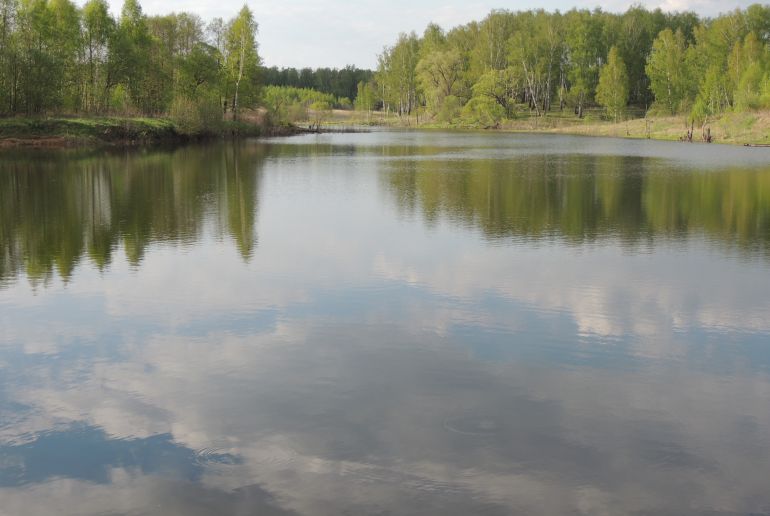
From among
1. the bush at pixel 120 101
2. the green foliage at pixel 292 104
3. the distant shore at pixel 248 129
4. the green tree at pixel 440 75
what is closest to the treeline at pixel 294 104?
the green foliage at pixel 292 104

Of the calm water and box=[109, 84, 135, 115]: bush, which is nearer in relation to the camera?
the calm water

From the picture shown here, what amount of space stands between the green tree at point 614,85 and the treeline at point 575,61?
11 cm

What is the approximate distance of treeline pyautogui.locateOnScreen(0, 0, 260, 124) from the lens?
45.7m

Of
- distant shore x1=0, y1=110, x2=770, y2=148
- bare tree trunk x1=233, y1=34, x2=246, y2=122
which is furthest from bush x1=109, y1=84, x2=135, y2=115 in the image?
bare tree trunk x1=233, y1=34, x2=246, y2=122

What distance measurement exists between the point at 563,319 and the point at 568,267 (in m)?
3.12

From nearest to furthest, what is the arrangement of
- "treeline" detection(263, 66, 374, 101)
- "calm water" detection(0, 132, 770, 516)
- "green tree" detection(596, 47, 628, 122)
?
"calm water" detection(0, 132, 770, 516) → "green tree" detection(596, 47, 628, 122) → "treeline" detection(263, 66, 374, 101)

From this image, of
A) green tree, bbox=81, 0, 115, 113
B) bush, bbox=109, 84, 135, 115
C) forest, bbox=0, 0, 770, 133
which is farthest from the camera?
bush, bbox=109, 84, 135, 115

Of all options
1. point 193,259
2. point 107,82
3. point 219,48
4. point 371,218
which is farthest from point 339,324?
point 219,48

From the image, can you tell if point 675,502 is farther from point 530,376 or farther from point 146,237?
point 146,237

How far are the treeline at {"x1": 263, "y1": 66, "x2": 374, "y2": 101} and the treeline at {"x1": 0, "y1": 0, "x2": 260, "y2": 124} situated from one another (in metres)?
110

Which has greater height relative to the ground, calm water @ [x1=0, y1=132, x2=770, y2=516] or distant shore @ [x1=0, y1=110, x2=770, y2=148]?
distant shore @ [x1=0, y1=110, x2=770, y2=148]

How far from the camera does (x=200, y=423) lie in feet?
21.1

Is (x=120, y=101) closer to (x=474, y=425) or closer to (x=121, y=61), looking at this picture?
(x=121, y=61)

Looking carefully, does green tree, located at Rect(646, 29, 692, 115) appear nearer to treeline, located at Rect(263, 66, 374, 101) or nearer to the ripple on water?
the ripple on water
